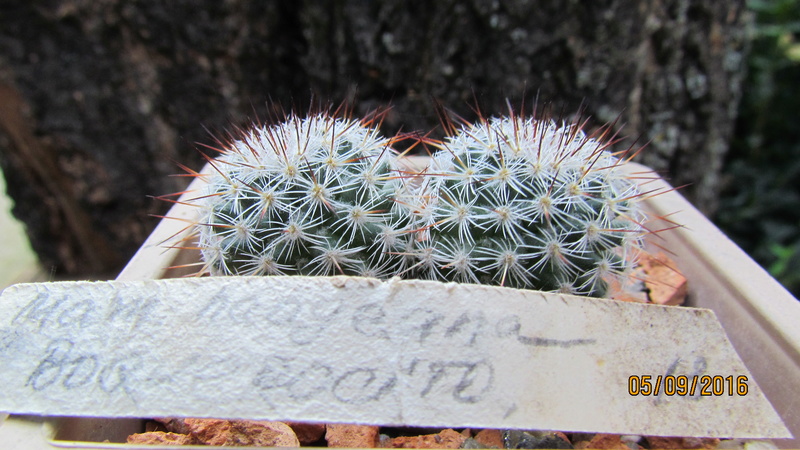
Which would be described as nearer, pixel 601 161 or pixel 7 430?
pixel 7 430

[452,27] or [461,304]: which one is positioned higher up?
[452,27]

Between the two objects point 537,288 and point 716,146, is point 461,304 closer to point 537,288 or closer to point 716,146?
point 537,288

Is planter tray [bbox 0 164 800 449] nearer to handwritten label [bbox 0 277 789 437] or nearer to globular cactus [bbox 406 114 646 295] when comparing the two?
handwritten label [bbox 0 277 789 437]

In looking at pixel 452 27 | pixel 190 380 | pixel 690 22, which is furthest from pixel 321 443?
pixel 690 22


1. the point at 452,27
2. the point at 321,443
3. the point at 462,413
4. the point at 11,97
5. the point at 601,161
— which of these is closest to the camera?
the point at 462,413

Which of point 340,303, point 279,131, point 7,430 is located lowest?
point 7,430
